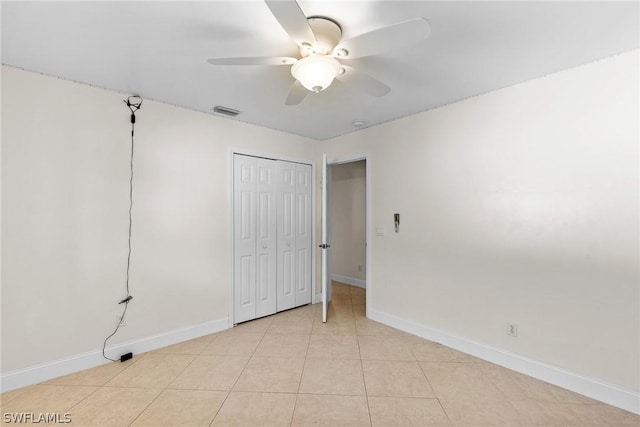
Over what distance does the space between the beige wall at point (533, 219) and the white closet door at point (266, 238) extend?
1.56 metres

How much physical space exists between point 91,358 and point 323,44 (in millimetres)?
3080

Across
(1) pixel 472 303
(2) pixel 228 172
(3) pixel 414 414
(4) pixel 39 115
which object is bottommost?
(3) pixel 414 414

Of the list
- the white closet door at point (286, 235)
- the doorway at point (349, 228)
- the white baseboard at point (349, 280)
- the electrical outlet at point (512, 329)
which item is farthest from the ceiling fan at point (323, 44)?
the white baseboard at point (349, 280)

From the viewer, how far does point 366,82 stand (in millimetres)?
1766

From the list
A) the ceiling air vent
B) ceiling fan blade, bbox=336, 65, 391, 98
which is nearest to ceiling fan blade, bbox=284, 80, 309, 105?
ceiling fan blade, bbox=336, 65, 391, 98

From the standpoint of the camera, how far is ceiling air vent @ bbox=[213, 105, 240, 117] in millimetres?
2914

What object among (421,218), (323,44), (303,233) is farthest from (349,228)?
(323,44)

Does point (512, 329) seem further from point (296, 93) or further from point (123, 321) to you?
point (123, 321)

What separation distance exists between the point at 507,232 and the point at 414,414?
1.65m

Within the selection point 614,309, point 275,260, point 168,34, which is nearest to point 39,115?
point 168,34

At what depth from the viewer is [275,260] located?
12.1 feet

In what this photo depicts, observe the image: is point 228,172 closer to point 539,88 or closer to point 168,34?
point 168,34

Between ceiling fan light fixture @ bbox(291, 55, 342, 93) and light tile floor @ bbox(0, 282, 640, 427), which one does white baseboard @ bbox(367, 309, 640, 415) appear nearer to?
light tile floor @ bbox(0, 282, 640, 427)

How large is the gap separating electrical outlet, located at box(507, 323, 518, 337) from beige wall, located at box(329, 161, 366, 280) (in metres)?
2.77
